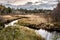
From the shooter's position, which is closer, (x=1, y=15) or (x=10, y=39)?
(x=10, y=39)

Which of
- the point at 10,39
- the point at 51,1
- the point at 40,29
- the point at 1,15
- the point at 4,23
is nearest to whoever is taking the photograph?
the point at 10,39

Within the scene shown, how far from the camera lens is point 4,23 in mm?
8648

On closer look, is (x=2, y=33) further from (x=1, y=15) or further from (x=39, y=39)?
(x=1, y=15)

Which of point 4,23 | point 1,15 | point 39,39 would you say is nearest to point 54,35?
point 39,39

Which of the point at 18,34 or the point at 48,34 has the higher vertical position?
the point at 18,34

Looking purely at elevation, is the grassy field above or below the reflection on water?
above

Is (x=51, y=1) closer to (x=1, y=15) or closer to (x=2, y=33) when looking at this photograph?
(x=1, y=15)

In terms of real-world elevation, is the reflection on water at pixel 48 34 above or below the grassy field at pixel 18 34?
below

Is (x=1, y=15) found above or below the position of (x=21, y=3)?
above

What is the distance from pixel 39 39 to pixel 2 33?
1.08m

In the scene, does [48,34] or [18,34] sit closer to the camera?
[18,34]

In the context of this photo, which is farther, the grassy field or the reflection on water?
the reflection on water

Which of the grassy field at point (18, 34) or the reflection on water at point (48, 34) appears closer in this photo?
the grassy field at point (18, 34)

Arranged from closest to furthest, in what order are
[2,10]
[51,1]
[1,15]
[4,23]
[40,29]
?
[40,29] < [4,23] < [1,15] < [2,10] < [51,1]
